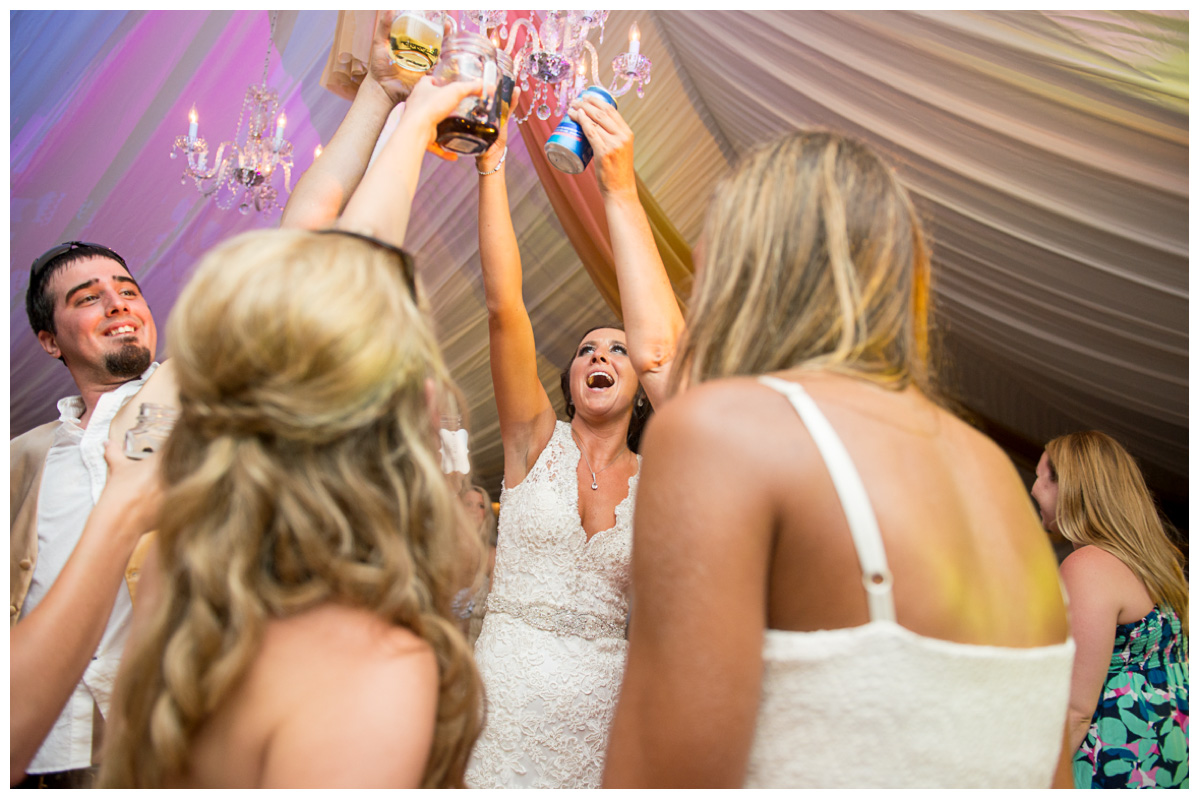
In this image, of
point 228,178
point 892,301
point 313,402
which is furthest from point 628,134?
point 228,178

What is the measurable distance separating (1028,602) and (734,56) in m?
2.96

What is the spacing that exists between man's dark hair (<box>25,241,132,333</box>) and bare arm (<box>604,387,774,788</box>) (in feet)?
5.16

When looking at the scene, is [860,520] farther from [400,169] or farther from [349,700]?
[400,169]

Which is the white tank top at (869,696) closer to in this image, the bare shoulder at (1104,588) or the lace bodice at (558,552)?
the lace bodice at (558,552)

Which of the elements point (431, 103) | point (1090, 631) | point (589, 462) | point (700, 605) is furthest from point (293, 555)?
point (1090, 631)

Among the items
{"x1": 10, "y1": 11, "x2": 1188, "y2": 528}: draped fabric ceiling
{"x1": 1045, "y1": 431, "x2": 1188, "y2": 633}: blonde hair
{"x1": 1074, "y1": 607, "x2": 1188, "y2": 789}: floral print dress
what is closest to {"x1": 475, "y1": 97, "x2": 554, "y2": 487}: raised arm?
{"x1": 10, "y1": 11, "x2": 1188, "y2": 528}: draped fabric ceiling

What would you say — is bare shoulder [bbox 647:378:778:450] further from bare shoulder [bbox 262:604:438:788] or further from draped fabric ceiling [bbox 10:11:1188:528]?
draped fabric ceiling [bbox 10:11:1188:528]

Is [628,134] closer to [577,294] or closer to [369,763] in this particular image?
[369,763]

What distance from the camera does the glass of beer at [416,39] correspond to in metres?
1.39

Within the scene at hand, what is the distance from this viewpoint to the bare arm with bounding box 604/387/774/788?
0.73 m

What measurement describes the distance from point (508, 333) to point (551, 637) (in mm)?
720

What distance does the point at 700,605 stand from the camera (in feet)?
2.39

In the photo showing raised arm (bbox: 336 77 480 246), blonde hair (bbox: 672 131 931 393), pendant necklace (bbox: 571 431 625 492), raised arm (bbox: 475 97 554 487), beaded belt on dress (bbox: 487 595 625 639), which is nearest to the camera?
blonde hair (bbox: 672 131 931 393)

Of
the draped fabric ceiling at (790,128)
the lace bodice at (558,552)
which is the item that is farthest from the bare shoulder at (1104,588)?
the lace bodice at (558,552)
